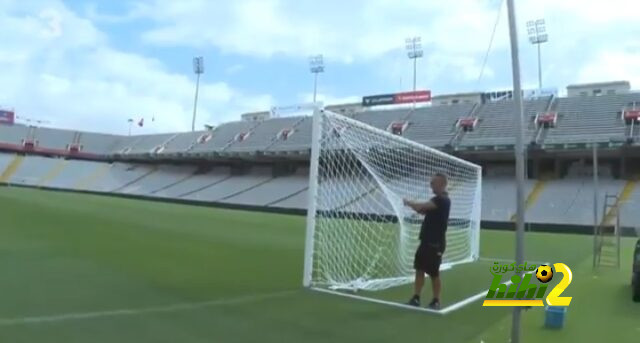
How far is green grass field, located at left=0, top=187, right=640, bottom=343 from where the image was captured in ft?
17.3

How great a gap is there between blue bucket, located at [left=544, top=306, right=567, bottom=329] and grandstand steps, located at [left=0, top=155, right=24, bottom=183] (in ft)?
194

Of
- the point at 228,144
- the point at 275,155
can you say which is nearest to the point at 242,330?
the point at 275,155

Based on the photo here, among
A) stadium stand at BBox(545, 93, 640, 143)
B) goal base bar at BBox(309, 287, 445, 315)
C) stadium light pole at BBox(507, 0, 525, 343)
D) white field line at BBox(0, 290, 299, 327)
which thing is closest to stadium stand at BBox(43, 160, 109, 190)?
stadium stand at BBox(545, 93, 640, 143)

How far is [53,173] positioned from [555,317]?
6037cm

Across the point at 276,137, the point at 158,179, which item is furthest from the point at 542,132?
the point at 158,179

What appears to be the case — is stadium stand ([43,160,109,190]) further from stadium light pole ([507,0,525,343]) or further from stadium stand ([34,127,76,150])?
stadium light pole ([507,0,525,343])

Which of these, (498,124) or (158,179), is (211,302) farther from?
(158,179)

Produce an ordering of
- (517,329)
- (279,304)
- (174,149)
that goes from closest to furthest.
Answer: (517,329) < (279,304) < (174,149)

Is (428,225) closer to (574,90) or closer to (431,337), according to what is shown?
(431,337)

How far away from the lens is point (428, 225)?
700 cm

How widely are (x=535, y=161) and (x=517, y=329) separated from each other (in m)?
35.2

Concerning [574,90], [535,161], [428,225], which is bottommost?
[428,225]

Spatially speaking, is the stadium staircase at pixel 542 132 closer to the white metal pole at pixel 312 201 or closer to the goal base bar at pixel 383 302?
the white metal pole at pixel 312 201

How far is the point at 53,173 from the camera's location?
58.2m
